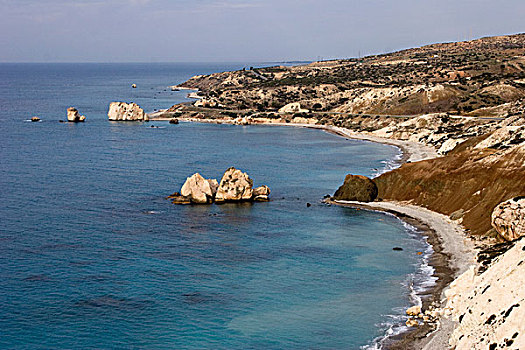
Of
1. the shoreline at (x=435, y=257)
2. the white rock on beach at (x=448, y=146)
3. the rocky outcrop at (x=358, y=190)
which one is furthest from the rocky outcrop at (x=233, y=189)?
the white rock on beach at (x=448, y=146)

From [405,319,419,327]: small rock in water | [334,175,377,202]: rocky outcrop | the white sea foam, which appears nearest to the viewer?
the white sea foam

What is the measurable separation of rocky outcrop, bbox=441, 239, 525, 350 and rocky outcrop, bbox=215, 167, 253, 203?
38827mm

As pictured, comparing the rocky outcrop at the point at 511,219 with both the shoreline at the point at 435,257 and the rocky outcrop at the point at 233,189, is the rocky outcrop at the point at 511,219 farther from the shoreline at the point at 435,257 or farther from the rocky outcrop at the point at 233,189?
the rocky outcrop at the point at 233,189

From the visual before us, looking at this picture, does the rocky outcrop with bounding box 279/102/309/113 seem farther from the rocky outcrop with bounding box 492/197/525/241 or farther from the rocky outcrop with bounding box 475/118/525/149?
the rocky outcrop with bounding box 492/197/525/241

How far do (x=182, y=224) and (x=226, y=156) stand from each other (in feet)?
171

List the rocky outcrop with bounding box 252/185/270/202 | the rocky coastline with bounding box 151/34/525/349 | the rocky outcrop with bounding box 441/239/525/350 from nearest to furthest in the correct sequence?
the rocky outcrop with bounding box 441/239/525/350 < the rocky coastline with bounding box 151/34/525/349 < the rocky outcrop with bounding box 252/185/270/202

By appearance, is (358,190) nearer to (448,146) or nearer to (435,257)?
(435,257)

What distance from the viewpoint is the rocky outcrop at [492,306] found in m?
34.0

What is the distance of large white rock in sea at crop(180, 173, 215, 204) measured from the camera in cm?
7869

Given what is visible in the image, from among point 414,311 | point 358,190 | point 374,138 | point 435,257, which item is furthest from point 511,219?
point 374,138

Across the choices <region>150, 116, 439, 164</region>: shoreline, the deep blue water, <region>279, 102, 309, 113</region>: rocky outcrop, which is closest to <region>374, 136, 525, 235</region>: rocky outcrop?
the deep blue water

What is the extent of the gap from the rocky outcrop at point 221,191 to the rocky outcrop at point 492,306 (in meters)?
38.9

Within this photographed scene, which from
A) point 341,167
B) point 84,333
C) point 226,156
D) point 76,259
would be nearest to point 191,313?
point 84,333

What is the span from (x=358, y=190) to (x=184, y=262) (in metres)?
33.4
